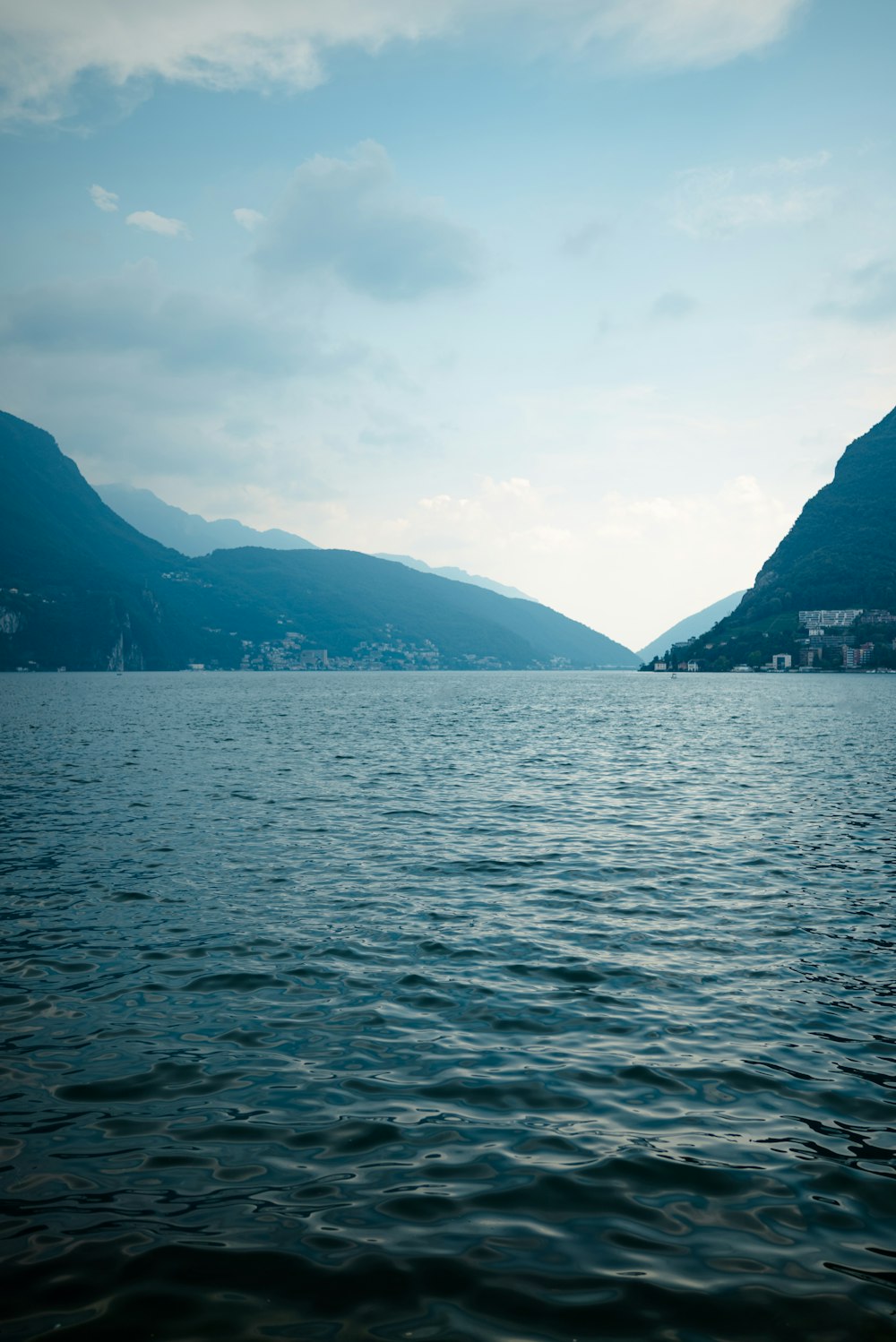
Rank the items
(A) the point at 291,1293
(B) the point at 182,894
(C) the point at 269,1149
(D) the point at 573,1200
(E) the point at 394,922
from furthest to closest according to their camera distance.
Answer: (B) the point at 182,894, (E) the point at 394,922, (C) the point at 269,1149, (D) the point at 573,1200, (A) the point at 291,1293

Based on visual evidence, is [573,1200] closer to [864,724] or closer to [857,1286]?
[857,1286]

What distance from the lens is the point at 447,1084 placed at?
41.6 feet

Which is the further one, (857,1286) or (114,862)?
(114,862)

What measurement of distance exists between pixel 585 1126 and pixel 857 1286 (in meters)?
3.83

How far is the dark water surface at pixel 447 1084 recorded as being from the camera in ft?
27.3

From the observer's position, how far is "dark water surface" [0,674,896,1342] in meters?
8.31

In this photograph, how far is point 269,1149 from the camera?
35.5 ft

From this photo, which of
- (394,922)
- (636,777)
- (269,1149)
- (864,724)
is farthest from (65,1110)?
(864,724)

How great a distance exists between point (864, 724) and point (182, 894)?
84.5 meters

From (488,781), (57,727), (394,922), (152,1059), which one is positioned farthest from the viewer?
(57,727)

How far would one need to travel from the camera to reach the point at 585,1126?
11422mm

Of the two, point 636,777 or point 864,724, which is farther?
point 864,724

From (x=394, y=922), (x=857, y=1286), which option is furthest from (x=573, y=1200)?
(x=394, y=922)

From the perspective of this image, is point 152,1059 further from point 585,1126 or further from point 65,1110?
point 585,1126
